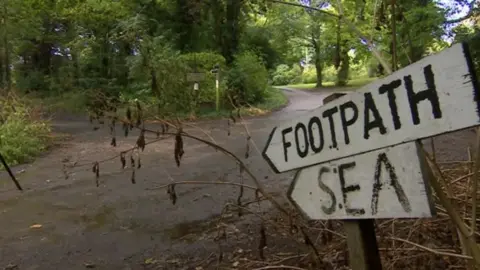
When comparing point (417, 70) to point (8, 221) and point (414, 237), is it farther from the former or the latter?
point (8, 221)

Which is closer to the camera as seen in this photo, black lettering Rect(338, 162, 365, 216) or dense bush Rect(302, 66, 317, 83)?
black lettering Rect(338, 162, 365, 216)

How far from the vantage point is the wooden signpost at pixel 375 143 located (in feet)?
4.30

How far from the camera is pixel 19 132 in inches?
416

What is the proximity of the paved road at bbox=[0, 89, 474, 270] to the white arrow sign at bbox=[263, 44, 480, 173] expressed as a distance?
2.67m

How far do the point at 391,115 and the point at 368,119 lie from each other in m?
0.11

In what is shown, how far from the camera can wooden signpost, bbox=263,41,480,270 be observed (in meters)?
1.31

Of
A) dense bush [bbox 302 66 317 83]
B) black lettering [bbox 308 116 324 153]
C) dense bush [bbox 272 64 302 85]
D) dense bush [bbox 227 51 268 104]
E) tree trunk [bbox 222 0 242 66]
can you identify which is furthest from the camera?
dense bush [bbox 272 64 302 85]

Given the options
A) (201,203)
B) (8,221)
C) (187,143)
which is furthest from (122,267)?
(187,143)

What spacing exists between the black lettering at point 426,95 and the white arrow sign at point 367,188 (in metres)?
0.11

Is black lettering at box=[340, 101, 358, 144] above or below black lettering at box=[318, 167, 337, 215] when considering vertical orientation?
above

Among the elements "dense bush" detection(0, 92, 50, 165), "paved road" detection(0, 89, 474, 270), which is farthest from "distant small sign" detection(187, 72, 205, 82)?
"paved road" detection(0, 89, 474, 270)

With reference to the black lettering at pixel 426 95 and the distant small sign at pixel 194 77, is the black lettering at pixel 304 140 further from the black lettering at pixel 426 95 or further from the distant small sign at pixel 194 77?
the distant small sign at pixel 194 77

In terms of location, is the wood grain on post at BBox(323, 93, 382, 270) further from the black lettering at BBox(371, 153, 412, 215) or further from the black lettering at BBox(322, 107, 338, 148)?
the black lettering at BBox(322, 107, 338, 148)

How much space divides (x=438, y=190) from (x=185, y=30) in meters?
19.5
